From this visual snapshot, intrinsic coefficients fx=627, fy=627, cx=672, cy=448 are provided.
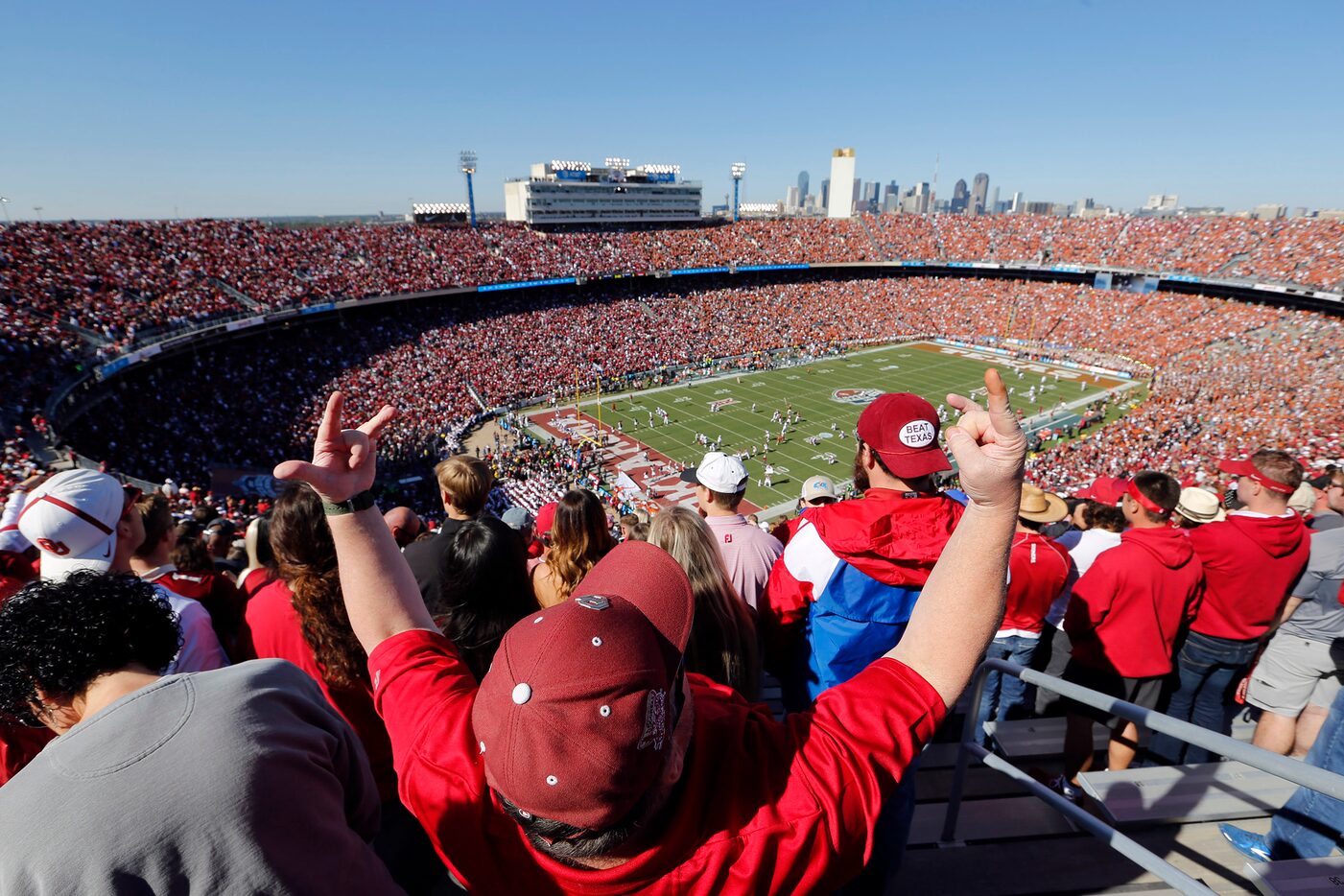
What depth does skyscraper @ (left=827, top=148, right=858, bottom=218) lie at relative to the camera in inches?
3497

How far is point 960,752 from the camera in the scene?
2859 millimetres

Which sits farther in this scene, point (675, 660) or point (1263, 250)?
point (1263, 250)

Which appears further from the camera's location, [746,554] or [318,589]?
[746,554]

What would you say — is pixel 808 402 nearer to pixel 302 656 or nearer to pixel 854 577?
pixel 854 577

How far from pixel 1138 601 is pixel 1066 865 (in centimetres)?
176

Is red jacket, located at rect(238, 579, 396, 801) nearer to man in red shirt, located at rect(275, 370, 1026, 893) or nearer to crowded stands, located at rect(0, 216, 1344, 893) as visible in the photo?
crowded stands, located at rect(0, 216, 1344, 893)

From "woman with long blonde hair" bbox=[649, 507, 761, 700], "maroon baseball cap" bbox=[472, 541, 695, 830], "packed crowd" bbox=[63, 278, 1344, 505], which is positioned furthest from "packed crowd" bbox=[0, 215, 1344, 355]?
"maroon baseball cap" bbox=[472, 541, 695, 830]

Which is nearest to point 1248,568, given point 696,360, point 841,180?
point 696,360

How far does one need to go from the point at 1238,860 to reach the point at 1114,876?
24.0 inches

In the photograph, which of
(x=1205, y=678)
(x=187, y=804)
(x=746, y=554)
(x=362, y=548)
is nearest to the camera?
(x=187, y=804)

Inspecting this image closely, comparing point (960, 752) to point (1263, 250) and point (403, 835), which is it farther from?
point (1263, 250)

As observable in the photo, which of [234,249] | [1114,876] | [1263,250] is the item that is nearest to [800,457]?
[1114,876]

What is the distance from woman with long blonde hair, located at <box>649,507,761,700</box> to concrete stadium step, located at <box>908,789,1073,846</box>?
1028 millimetres

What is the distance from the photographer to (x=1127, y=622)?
3.78 metres
